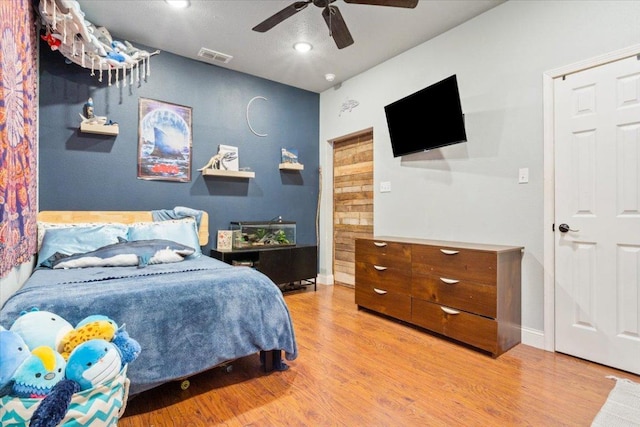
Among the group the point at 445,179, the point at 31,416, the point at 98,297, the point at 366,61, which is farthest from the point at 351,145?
the point at 31,416

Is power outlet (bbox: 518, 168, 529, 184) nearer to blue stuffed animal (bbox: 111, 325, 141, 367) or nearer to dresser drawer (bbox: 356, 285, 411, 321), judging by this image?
dresser drawer (bbox: 356, 285, 411, 321)

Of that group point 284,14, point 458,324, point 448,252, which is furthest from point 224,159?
point 458,324

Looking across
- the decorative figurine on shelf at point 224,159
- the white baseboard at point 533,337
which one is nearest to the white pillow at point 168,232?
the decorative figurine on shelf at point 224,159

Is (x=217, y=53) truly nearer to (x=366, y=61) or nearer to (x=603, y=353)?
(x=366, y=61)

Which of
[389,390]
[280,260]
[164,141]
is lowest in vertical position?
[389,390]

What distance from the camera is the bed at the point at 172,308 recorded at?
1.54 m

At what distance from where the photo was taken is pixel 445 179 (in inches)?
123

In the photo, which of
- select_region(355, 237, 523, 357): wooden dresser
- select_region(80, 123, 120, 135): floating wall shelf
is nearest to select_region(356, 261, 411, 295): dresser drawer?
select_region(355, 237, 523, 357): wooden dresser

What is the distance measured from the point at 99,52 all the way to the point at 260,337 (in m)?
2.85

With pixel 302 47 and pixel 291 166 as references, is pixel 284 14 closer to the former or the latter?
pixel 302 47

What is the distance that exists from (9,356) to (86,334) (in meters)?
0.24

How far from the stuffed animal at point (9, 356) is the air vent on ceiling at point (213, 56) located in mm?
3204

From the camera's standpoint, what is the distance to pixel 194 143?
369cm

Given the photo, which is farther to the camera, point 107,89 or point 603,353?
point 107,89
